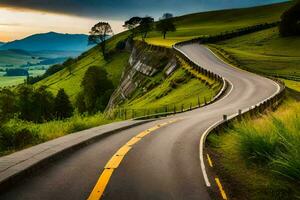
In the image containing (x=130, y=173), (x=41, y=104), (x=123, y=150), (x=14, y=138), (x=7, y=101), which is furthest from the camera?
(x=41, y=104)

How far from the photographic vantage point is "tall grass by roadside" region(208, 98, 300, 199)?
10.6 metres

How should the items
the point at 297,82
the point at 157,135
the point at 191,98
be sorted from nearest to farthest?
1. the point at 157,135
2. the point at 191,98
3. the point at 297,82

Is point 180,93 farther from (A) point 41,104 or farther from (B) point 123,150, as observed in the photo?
(A) point 41,104

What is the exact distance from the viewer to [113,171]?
39.5 ft

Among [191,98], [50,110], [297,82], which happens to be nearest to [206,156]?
[191,98]

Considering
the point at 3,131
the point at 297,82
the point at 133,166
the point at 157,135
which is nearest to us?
the point at 133,166

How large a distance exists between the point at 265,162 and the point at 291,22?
9662cm

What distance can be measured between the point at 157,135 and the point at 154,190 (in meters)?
11.3

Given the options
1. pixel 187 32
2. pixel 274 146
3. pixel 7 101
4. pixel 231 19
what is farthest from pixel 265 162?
pixel 231 19

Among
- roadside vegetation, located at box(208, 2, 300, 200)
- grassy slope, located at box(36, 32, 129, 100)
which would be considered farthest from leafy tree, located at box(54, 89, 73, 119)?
roadside vegetation, located at box(208, 2, 300, 200)

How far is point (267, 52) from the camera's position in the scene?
92.3 m

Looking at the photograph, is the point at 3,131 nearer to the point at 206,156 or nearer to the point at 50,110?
the point at 206,156

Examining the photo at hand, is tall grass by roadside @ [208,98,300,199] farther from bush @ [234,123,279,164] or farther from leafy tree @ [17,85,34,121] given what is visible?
leafy tree @ [17,85,34,121]

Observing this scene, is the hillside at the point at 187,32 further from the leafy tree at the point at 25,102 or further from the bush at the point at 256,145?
the bush at the point at 256,145
